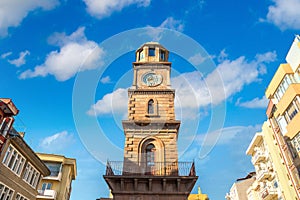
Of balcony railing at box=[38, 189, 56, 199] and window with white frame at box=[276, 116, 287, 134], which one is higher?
window with white frame at box=[276, 116, 287, 134]

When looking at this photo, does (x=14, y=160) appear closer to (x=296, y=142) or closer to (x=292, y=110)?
(x=292, y=110)

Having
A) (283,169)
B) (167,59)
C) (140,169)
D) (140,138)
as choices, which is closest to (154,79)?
(167,59)

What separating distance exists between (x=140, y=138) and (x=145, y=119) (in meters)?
2.27

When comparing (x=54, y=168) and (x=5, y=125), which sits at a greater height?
(x=54, y=168)

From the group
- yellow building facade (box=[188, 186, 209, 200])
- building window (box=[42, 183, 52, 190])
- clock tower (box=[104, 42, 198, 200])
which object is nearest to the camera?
clock tower (box=[104, 42, 198, 200])

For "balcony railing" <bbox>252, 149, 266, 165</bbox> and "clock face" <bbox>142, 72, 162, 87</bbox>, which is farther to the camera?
"balcony railing" <bbox>252, 149, 266, 165</bbox>

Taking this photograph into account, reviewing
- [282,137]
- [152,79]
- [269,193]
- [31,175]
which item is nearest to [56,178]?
[31,175]

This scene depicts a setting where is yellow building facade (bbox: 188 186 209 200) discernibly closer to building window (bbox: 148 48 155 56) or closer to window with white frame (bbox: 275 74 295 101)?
window with white frame (bbox: 275 74 295 101)

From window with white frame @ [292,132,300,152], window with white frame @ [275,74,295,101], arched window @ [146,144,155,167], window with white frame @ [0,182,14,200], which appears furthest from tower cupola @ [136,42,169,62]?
window with white frame @ [0,182,14,200]

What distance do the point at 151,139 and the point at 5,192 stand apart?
1532 centimetres

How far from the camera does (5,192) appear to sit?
22812 mm

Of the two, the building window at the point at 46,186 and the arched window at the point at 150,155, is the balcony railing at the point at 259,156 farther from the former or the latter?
the building window at the point at 46,186

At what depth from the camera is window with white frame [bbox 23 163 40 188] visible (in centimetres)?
2798

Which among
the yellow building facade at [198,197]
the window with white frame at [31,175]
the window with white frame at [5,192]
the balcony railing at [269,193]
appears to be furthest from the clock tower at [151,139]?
the yellow building facade at [198,197]
